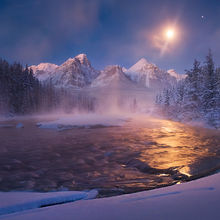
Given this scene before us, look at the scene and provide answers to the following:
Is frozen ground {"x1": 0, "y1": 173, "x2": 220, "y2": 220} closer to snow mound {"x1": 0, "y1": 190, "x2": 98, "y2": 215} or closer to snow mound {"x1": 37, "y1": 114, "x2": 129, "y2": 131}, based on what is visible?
snow mound {"x1": 0, "y1": 190, "x2": 98, "y2": 215}

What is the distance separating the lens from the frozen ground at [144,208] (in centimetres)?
177

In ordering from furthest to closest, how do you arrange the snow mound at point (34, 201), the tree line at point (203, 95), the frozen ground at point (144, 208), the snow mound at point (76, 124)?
1. the tree line at point (203, 95)
2. the snow mound at point (76, 124)
3. the snow mound at point (34, 201)
4. the frozen ground at point (144, 208)

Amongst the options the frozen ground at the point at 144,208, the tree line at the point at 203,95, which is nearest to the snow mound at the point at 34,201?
the frozen ground at the point at 144,208

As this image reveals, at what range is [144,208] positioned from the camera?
6.38 ft

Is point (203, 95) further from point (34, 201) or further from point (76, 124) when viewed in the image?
point (34, 201)

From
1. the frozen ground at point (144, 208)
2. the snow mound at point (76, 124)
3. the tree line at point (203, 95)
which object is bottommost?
the snow mound at point (76, 124)

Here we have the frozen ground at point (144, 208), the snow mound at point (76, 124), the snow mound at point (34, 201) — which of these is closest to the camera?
the frozen ground at point (144, 208)

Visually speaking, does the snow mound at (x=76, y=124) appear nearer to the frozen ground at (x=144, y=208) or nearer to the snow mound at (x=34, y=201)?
the snow mound at (x=34, y=201)

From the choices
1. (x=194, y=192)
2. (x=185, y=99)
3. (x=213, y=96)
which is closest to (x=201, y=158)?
(x=194, y=192)

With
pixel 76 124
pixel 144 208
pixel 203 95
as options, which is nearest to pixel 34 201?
pixel 144 208

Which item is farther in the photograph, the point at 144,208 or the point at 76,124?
the point at 76,124

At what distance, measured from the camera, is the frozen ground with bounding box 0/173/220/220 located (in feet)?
5.80

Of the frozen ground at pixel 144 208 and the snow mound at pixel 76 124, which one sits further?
the snow mound at pixel 76 124

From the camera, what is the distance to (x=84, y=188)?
3377 millimetres
